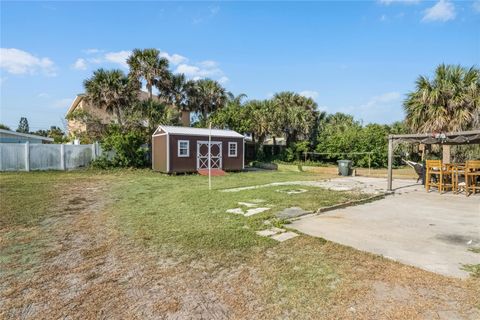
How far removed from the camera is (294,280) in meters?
3.10

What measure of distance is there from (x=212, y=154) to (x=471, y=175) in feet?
38.6

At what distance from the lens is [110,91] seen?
18.7 metres

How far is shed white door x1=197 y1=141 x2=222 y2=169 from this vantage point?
16578 millimetres

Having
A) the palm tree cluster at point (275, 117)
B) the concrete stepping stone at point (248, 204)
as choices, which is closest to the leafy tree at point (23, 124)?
the palm tree cluster at point (275, 117)

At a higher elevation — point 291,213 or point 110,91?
point 110,91

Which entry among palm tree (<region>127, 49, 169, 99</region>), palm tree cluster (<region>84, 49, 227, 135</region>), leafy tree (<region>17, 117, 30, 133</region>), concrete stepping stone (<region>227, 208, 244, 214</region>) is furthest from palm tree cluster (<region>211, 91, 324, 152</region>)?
leafy tree (<region>17, 117, 30, 133</region>)

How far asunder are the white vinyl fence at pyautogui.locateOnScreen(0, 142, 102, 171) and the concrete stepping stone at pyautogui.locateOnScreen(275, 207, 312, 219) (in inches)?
553

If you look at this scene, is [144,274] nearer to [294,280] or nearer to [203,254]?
[203,254]

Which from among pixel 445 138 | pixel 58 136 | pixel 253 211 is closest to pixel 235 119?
pixel 445 138

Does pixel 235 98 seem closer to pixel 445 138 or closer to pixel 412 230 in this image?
pixel 445 138

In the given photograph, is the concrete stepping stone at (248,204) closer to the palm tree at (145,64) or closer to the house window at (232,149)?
the house window at (232,149)

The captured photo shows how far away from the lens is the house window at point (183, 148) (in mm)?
15766

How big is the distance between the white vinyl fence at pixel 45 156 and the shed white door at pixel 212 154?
19.3ft

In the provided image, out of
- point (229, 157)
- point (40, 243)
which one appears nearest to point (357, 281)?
point (40, 243)
